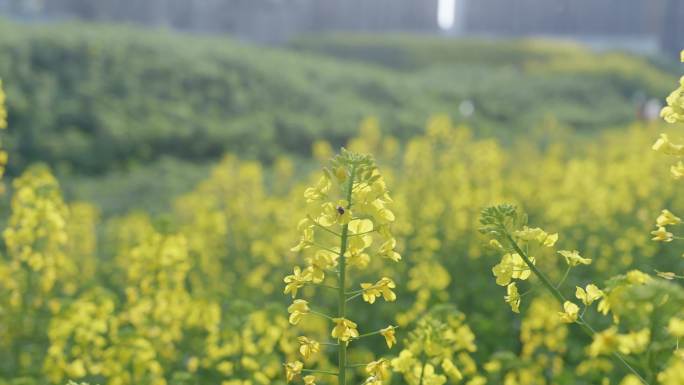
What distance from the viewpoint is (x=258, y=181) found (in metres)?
8.26

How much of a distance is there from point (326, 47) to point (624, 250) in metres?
25.6

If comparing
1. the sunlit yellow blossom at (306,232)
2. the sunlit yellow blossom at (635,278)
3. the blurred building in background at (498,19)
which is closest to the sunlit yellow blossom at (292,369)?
the sunlit yellow blossom at (306,232)

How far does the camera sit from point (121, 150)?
1329 cm

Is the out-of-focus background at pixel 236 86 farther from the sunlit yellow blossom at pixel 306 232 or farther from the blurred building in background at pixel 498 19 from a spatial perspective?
the sunlit yellow blossom at pixel 306 232

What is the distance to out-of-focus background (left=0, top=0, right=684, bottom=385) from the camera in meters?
3.80

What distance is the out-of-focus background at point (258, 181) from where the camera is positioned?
3.80m

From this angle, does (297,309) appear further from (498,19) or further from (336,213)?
(498,19)

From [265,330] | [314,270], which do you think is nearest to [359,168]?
[314,270]

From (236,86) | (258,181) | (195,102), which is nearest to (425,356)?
(258,181)

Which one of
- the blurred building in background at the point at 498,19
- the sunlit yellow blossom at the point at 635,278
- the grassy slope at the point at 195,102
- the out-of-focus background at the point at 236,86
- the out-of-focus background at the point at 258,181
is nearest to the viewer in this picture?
the sunlit yellow blossom at the point at 635,278

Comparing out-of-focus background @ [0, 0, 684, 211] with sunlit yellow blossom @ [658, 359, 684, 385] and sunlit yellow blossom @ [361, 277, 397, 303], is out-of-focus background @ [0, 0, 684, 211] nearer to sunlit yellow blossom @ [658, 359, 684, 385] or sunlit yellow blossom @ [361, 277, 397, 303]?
sunlit yellow blossom @ [361, 277, 397, 303]

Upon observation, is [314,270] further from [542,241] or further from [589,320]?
[589,320]

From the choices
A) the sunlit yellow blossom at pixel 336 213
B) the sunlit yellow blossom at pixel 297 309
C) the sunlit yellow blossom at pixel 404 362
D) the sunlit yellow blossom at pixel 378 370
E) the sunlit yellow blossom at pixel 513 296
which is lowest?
the sunlit yellow blossom at pixel 404 362

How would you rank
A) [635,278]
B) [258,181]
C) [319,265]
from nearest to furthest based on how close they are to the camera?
[635,278]
[319,265]
[258,181]
